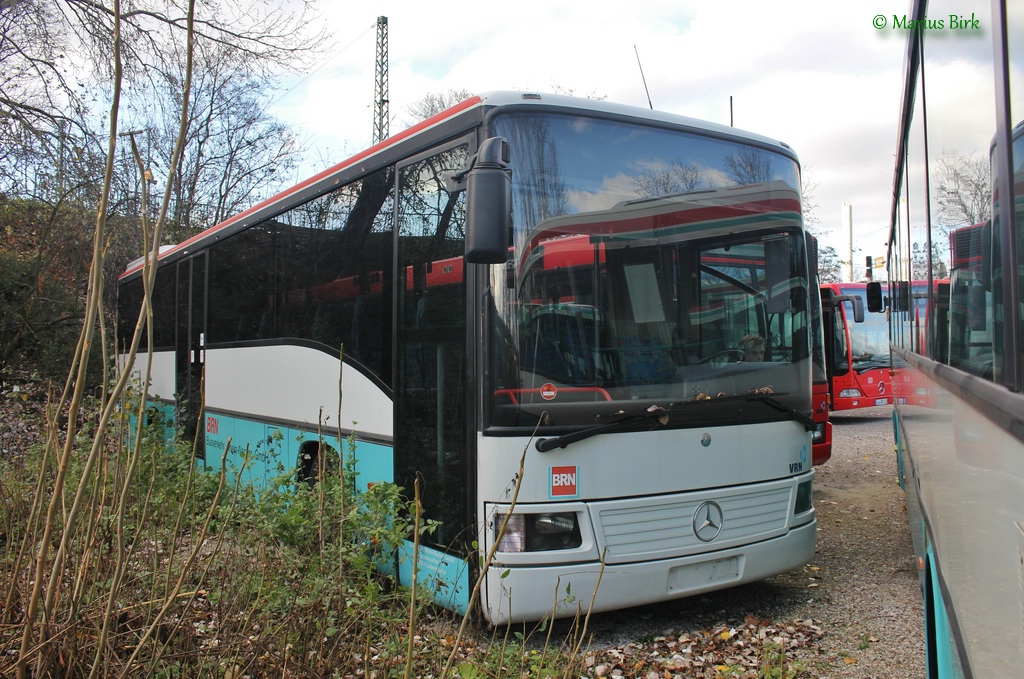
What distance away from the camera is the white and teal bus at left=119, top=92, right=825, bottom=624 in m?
4.22

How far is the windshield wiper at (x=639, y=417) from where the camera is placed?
13.7 ft

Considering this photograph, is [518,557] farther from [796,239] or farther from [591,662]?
[796,239]

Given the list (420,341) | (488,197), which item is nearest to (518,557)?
(420,341)

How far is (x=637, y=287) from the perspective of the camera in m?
4.42

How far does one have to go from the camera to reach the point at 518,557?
13.6 feet

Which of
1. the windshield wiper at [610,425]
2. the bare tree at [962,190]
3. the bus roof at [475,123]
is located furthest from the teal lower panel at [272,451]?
the bare tree at [962,190]

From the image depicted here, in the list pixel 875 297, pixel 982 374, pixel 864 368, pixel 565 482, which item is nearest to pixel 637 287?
pixel 565 482

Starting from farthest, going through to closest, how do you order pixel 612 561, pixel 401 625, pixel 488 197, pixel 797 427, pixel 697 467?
pixel 797 427, pixel 697 467, pixel 612 561, pixel 488 197, pixel 401 625

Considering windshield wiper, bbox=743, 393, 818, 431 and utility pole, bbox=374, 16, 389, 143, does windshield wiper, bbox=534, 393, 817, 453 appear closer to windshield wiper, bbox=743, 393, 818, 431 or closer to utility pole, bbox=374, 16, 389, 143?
windshield wiper, bbox=743, 393, 818, 431

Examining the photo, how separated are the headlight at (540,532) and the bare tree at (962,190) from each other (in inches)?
94.4

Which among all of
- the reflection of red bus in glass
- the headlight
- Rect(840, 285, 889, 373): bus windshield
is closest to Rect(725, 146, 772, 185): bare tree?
the headlight

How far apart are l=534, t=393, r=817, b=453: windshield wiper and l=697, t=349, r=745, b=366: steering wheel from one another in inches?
8.2

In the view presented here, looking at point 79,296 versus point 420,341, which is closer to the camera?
point 420,341

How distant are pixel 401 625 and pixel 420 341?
6.19 feet
